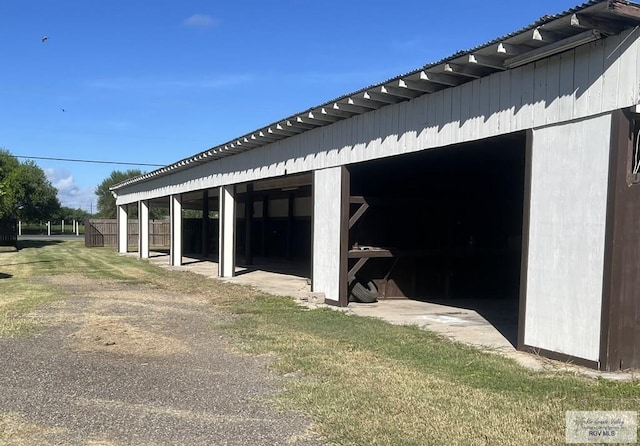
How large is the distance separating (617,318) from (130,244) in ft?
141

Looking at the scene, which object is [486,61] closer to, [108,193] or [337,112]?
[337,112]

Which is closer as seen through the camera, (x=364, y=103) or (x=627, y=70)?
(x=627, y=70)

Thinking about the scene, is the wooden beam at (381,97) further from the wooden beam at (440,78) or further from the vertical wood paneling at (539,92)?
the vertical wood paneling at (539,92)

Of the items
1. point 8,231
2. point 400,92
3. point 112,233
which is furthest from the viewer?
point 112,233

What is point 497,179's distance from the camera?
14578 mm

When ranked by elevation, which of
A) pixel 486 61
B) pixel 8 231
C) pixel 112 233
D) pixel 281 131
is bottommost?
pixel 112 233

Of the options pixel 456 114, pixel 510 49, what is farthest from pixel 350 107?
pixel 510 49

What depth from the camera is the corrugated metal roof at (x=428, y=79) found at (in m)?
6.16

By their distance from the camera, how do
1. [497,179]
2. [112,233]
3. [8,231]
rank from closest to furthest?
[497,179], [8,231], [112,233]

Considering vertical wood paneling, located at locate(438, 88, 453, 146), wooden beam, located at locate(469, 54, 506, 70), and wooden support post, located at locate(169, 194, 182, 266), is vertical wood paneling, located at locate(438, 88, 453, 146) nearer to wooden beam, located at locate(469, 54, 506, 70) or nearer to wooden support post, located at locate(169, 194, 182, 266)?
wooden beam, located at locate(469, 54, 506, 70)

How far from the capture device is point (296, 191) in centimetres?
2655

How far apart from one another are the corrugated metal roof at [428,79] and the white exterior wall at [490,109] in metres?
0.16

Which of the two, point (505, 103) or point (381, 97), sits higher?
point (381, 97)

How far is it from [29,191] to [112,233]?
12.8 m
